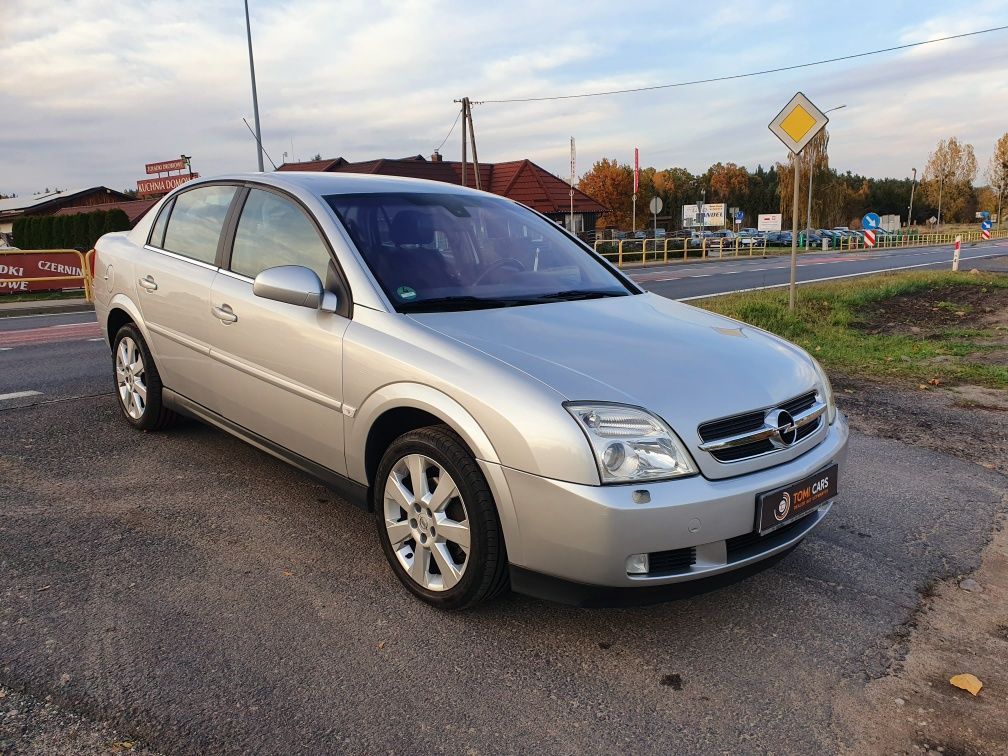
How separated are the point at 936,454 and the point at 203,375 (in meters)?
4.30

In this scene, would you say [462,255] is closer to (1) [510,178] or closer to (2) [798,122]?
(2) [798,122]

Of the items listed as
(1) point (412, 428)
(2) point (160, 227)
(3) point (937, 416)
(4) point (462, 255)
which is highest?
(2) point (160, 227)

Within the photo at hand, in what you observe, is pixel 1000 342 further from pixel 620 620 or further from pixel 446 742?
pixel 446 742

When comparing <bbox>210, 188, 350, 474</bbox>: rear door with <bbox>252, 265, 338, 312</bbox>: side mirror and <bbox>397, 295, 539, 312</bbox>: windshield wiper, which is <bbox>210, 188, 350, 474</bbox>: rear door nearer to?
<bbox>252, 265, 338, 312</bbox>: side mirror

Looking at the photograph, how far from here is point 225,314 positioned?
12.6ft

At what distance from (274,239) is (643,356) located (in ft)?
6.24

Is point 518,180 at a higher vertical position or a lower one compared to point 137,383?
higher

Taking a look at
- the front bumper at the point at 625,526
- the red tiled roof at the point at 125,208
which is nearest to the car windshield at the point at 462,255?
the front bumper at the point at 625,526

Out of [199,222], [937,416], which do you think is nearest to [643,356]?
[199,222]

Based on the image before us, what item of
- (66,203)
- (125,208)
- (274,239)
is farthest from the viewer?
(66,203)

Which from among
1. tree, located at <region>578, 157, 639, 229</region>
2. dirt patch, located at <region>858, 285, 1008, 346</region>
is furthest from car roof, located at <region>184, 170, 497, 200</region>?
tree, located at <region>578, 157, 639, 229</region>

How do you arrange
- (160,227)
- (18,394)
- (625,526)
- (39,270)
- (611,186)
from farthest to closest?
(611,186) → (39,270) → (18,394) → (160,227) → (625,526)

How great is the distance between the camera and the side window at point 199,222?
422cm

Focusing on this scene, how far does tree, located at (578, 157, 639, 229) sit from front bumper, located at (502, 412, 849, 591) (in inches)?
2893
